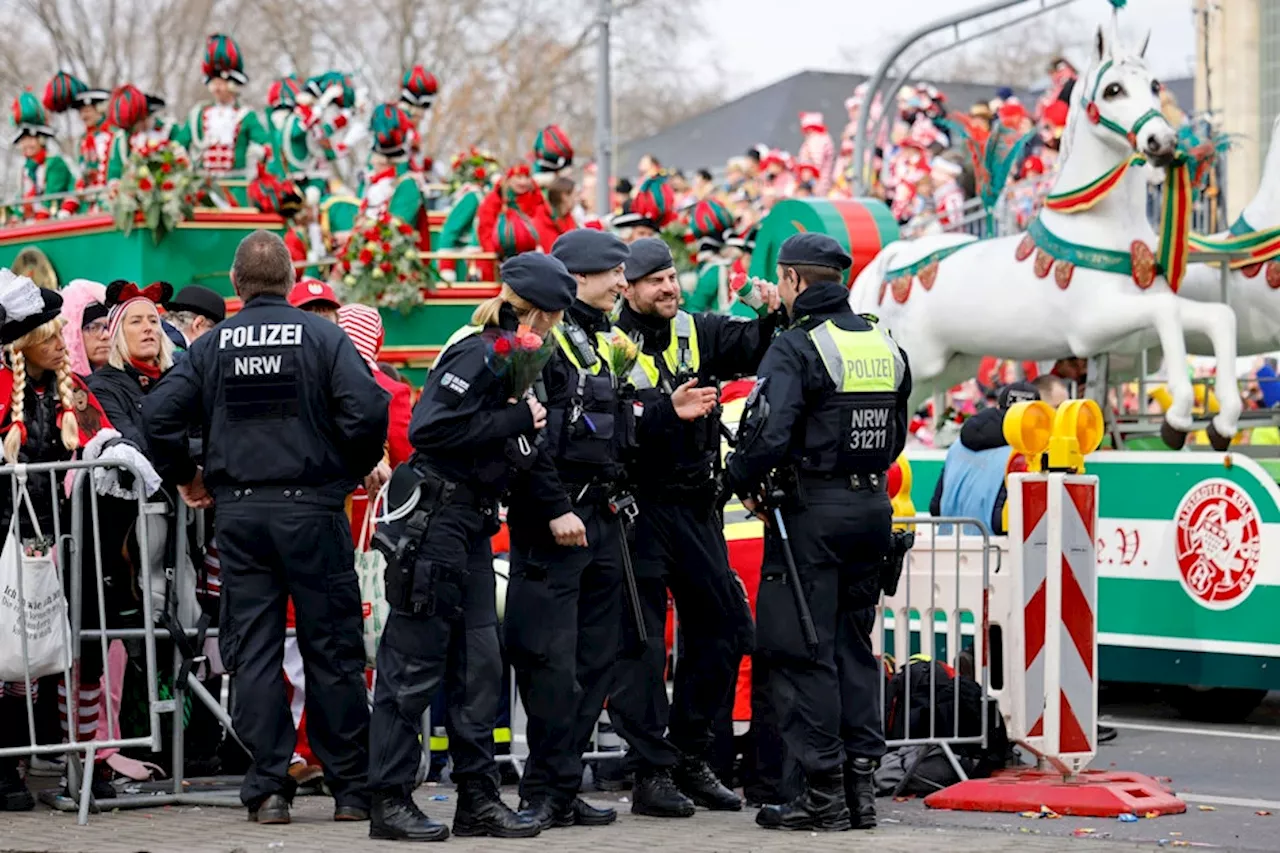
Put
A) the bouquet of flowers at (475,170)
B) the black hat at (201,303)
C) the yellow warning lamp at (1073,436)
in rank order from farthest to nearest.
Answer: the bouquet of flowers at (475,170) → the black hat at (201,303) → the yellow warning lamp at (1073,436)

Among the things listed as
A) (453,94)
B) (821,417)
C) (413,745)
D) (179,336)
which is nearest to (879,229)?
(179,336)

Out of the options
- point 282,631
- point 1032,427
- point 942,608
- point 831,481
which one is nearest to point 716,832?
point 831,481

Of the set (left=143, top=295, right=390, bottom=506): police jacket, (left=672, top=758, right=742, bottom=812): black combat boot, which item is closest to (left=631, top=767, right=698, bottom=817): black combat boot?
(left=672, top=758, right=742, bottom=812): black combat boot

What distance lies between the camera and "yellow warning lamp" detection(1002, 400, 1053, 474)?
9445mm

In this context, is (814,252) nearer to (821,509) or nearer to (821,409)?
(821,409)

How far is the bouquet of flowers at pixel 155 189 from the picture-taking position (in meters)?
19.0

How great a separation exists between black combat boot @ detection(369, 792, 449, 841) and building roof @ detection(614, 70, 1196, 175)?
39.3 meters

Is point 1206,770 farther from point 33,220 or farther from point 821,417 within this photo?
point 33,220

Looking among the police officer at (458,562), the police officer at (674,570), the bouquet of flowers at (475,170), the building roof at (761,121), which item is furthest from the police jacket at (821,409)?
the building roof at (761,121)

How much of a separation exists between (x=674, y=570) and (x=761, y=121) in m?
40.1

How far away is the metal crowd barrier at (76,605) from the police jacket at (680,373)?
1.96 m

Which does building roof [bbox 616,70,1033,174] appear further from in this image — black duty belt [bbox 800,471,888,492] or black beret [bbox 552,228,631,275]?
black duty belt [bbox 800,471,888,492]

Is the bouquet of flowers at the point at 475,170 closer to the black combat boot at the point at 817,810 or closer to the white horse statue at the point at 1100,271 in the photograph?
the white horse statue at the point at 1100,271

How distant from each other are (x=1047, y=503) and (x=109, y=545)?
3.82 m
